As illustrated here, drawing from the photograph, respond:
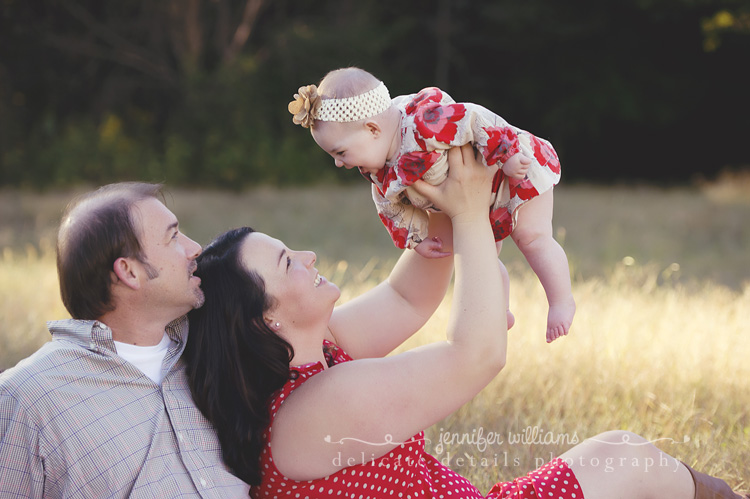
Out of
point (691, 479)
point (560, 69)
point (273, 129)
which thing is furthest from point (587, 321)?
point (560, 69)

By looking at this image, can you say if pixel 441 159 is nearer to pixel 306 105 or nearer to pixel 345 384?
pixel 306 105

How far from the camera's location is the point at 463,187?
209cm

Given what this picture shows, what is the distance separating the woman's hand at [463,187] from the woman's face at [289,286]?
39cm

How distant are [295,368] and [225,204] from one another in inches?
389

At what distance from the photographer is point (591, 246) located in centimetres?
824

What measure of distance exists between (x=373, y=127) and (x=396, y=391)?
2.89 ft

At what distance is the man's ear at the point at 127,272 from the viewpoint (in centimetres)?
189

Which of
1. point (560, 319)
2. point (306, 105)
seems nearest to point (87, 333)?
point (306, 105)

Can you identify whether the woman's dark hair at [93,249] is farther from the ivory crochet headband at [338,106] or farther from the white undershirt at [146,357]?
the ivory crochet headband at [338,106]

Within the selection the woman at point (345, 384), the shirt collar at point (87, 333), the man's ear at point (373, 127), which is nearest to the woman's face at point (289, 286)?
the woman at point (345, 384)

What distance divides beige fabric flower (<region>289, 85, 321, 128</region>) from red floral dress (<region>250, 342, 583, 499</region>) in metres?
0.80

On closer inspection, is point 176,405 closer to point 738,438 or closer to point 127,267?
point 127,267

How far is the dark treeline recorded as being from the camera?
48.5 feet

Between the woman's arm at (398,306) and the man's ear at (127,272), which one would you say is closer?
the man's ear at (127,272)
